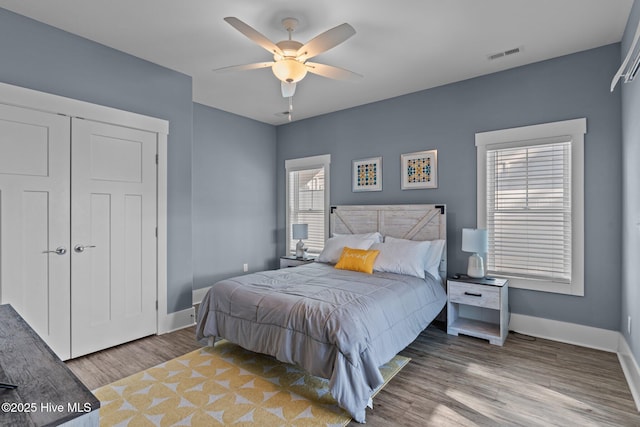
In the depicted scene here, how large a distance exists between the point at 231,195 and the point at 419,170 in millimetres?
2921

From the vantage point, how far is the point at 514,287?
3654mm

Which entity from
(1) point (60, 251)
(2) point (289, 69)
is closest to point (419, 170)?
(2) point (289, 69)

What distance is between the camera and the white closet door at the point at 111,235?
3.07 metres

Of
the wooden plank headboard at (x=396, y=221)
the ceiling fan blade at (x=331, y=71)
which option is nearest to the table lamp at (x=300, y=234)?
the wooden plank headboard at (x=396, y=221)

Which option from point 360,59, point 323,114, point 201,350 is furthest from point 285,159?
point 201,350

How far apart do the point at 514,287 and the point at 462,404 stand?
1.83m

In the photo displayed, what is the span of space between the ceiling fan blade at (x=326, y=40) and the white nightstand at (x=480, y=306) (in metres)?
2.67

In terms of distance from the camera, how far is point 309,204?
5648 millimetres

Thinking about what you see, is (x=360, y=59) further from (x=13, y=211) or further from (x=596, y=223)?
(x=13, y=211)

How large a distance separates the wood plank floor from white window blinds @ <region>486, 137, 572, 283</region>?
775mm

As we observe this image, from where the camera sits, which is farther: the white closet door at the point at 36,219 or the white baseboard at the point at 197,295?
the white baseboard at the point at 197,295

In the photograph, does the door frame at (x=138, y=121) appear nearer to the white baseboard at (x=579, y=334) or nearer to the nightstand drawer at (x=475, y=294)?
the nightstand drawer at (x=475, y=294)

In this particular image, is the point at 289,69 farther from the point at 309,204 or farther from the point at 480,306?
the point at 309,204

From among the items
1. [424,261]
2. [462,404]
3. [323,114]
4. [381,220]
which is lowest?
[462,404]
